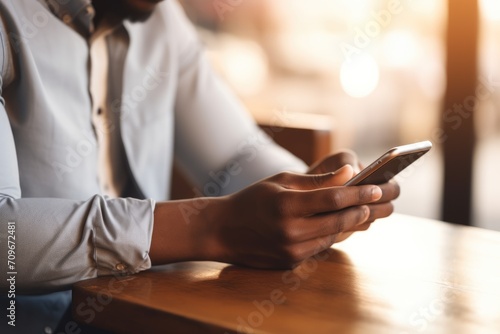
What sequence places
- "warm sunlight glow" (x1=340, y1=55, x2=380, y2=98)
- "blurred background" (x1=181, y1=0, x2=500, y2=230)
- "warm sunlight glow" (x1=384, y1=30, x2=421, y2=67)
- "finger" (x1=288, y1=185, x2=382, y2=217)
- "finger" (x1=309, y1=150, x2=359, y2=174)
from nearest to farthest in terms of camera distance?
1. "finger" (x1=288, y1=185, x2=382, y2=217)
2. "finger" (x1=309, y1=150, x2=359, y2=174)
3. "blurred background" (x1=181, y1=0, x2=500, y2=230)
4. "warm sunlight glow" (x1=384, y1=30, x2=421, y2=67)
5. "warm sunlight glow" (x1=340, y1=55, x2=380, y2=98)

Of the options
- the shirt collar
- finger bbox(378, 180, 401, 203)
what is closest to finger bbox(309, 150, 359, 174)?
finger bbox(378, 180, 401, 203)

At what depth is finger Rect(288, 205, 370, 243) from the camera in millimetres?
906

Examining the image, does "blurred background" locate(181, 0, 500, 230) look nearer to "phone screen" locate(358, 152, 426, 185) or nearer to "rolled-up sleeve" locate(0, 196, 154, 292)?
"phone screen" locate(358, 152, 426, 185)

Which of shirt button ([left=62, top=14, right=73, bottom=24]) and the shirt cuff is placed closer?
the shirt cuff

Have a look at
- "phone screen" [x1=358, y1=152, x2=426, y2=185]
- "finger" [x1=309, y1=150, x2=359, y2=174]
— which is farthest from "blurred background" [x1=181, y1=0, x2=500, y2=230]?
"phone screen" [x1=358, y1=152, x2=426, y2=185]

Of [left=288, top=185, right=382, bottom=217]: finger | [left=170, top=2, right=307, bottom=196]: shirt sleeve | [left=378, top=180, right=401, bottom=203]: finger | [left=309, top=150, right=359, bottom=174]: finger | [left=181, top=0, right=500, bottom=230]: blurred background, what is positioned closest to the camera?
[left=288, top=185, right=382, bottom=217]: finger

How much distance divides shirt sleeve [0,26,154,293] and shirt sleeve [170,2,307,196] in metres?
0.65

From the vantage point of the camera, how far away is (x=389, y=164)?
94cm

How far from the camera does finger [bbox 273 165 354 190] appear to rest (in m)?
0.96

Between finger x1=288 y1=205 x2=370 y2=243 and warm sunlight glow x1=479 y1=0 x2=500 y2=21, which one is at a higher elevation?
warm sunlight glow x1=479 y1=0 x2=500 y2=21

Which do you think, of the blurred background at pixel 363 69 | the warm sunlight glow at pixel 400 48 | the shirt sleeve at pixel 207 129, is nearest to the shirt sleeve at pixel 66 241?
the shirt sleeve at pixel 207 129

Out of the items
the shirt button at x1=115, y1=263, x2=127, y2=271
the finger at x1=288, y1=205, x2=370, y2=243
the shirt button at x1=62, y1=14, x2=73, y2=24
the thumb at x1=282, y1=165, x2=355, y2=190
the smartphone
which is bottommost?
the shirt button at x1=115, y1=263, x2=127, y2=271

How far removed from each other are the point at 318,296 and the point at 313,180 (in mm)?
197

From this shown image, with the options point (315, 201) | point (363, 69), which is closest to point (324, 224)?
point (315, 201)
